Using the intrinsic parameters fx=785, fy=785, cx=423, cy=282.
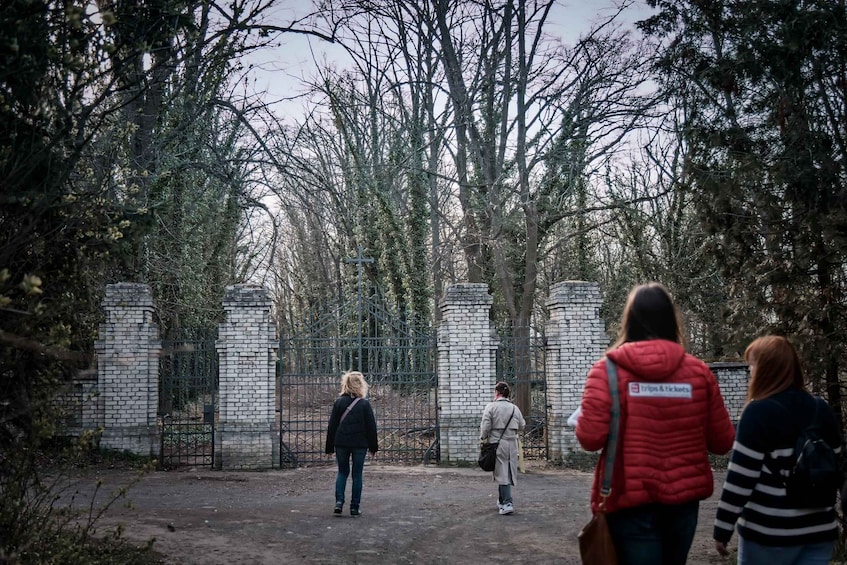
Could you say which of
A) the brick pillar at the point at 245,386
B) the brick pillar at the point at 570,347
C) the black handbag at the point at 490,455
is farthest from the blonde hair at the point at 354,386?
the brick pillar at the point at 570,347

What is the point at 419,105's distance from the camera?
2139 cm

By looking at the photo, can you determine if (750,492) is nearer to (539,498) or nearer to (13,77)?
(13,77)

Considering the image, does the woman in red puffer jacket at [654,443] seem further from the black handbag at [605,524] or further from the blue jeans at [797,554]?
the blue jeans at [797,554]

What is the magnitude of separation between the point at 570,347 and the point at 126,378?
25.6 ft

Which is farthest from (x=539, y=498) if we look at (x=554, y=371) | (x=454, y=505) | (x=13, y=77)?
(x=13, y=77)

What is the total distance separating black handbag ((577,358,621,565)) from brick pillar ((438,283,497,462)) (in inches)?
415

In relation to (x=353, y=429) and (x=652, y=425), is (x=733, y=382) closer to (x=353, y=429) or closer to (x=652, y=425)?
(x=353, y=429)

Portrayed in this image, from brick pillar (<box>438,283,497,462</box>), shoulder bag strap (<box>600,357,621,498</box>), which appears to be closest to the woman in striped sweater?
shoulder bag strap (<box>600,357,621,498</box>)

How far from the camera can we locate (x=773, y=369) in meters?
3.76

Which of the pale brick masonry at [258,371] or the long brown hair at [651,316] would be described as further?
the pale brick masonry at [258,371]

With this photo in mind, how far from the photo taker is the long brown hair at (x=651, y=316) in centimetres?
358

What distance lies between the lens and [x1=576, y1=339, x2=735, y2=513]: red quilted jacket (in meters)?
3.33

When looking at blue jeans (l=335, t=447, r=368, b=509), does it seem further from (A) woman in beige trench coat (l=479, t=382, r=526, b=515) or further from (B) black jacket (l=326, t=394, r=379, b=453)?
(A) woman in beige trench coat (l=479, t=382, r=526, b=515)

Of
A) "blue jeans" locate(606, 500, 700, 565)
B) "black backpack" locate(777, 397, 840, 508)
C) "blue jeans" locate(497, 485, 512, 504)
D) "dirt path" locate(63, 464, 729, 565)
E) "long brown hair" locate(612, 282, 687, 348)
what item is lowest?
"dirt path" locate(63, 464, 729, 565)
